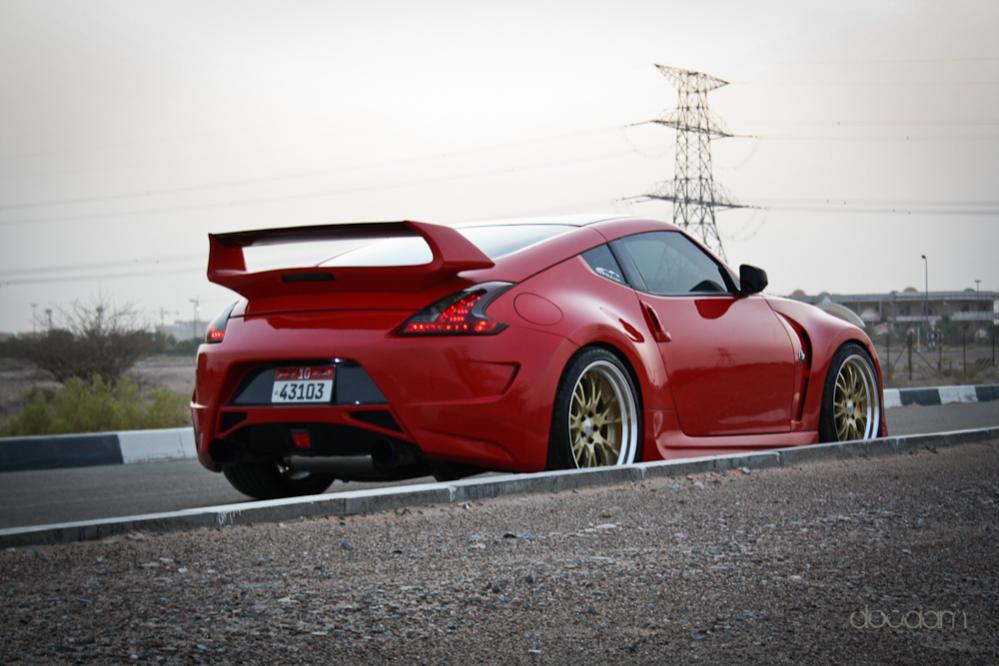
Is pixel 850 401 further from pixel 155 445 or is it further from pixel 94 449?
pixel 94 449

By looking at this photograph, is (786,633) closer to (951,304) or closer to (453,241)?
(453,241)

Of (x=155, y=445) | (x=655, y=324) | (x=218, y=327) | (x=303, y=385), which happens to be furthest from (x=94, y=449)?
(x=655, y=324)

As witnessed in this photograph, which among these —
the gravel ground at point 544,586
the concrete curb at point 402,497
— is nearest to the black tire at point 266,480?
the concrete curb at point 402,497

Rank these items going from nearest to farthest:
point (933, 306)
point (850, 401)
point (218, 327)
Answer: point (218, 327) < point (850, 401) < point (933, 306)

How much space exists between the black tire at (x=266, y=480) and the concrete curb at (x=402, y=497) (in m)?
1.23

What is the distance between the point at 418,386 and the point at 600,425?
127 cm

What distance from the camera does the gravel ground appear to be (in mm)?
3451

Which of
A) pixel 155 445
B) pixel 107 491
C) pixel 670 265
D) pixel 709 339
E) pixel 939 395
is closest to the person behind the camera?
pixel 709 339

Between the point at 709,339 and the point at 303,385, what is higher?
the point at 709,339

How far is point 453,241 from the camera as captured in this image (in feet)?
19.8

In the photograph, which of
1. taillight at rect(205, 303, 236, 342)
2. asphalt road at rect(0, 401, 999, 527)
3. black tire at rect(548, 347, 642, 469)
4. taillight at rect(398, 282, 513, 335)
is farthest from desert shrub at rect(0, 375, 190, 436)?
taillight at rect(398, 282, 513, 335)

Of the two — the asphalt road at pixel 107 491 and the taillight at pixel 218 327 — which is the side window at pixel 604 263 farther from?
the asphalt road at pixel 107 491

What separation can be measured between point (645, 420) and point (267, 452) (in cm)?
193

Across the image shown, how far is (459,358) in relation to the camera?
5938mm
